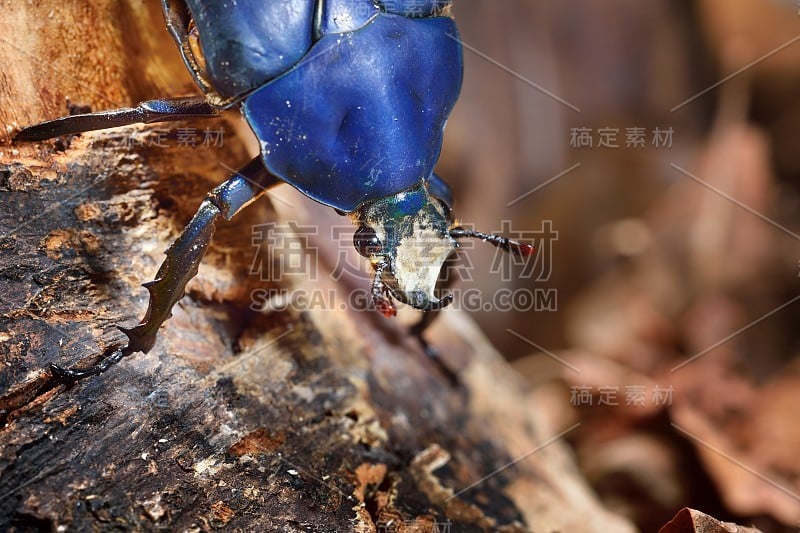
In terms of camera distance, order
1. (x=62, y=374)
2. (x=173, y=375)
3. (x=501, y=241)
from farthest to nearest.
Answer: (x=501, y=241)
(x=173, y=375)
(x=62, y=374)

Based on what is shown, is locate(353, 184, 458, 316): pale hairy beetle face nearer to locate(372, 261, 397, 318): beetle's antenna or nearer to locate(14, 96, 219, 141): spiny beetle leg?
locate(372, 261, 397, 318): beetle's antenna

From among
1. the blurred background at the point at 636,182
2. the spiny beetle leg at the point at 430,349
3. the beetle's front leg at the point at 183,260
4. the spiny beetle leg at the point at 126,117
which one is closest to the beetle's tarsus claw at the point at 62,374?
the beetle's front leg at the point at 183,260

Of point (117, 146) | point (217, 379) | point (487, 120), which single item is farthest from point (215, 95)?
point (487, 120)

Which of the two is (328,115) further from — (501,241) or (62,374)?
(62,374)

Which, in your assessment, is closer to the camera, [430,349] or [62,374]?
[62,374]

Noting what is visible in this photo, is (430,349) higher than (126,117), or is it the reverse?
(126,117)

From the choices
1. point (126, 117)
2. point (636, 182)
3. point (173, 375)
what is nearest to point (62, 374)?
point (173, 375)

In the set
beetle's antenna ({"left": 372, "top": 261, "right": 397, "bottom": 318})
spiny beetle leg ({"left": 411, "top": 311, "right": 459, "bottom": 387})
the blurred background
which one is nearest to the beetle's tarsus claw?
beetle's antenna ({"left": 372, "top": 261, "right": 397, "bottom": 318})
